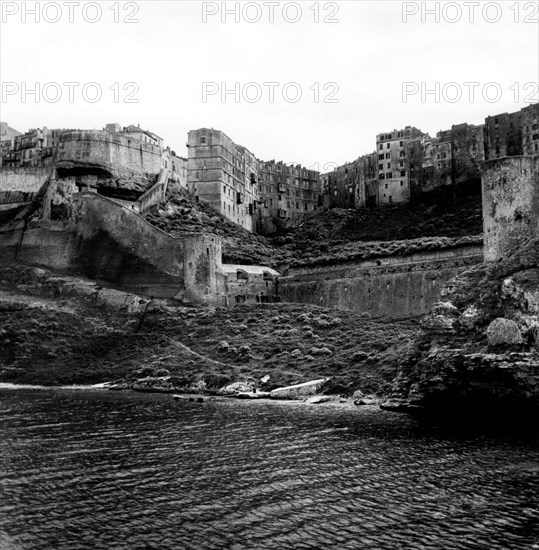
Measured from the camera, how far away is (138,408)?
130 ft

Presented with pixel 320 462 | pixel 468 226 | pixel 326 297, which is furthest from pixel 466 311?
pixel 468 226

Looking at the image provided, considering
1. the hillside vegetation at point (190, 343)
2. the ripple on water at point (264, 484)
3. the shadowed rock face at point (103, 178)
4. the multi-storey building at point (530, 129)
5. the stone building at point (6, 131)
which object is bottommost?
the ripple on water at point (264, 484)

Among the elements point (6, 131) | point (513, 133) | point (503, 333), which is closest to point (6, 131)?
point (6, 131)

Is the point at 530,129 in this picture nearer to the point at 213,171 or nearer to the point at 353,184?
the point at 353,184

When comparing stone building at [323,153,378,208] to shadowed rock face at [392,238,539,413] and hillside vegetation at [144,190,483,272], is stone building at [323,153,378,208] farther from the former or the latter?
shadowed rock face at [392,238,539,413]

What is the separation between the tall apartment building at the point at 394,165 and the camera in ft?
406

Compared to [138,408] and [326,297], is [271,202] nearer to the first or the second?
[326,297]

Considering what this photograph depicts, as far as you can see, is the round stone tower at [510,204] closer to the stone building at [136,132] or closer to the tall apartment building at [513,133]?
the tall apartment building at [513,133]

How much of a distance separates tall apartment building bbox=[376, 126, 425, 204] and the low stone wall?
170 ft

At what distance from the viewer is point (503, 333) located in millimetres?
33375

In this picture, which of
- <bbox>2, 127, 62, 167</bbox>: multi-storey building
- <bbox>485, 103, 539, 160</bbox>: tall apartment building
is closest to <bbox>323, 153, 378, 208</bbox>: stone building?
<bbox>485, 103, 539, 160</bbox>: tall apartment building

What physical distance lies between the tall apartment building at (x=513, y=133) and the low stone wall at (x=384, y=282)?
4982 cm

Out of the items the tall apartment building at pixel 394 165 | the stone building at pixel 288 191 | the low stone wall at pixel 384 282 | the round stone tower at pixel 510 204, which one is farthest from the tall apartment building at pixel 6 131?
the round stone tower at pixel 510 204

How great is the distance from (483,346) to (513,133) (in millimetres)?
87214
